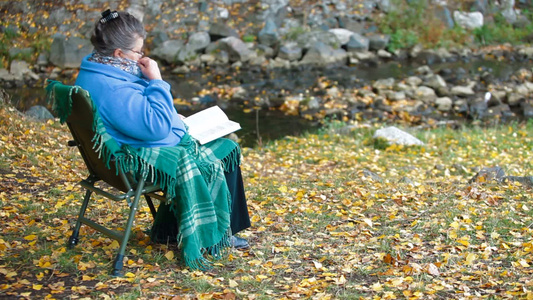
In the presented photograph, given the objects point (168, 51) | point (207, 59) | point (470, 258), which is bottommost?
point (207, 59)

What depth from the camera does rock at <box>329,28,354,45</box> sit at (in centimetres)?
1711

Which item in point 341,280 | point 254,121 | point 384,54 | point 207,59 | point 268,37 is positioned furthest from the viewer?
point 384,54

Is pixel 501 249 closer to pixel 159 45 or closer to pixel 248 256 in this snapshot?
pixel 248 256

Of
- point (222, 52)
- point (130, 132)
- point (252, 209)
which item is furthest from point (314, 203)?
point (222, 52)

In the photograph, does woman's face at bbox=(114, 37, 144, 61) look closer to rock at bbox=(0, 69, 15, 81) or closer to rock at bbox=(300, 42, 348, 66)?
rock at bbox=(0, 69, 15, 81)

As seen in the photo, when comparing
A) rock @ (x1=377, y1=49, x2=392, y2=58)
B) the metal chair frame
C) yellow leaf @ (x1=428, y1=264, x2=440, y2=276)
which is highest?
the metal chair frame

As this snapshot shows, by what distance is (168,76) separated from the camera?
48.6 feet

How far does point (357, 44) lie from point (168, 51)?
4.79m

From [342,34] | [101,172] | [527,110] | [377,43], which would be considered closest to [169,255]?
[101,172]

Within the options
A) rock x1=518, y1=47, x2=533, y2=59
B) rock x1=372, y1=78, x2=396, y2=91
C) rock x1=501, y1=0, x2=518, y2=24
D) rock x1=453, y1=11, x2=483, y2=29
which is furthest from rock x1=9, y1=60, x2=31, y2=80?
rock x1=501, y1=0, x2=518, y2=24

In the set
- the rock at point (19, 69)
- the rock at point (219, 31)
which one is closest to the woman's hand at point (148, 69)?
the rock at point (19, 69)

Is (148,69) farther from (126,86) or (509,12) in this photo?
(509,12)

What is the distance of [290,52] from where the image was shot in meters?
16.2

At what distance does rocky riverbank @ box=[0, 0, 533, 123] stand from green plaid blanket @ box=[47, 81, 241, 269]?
7611 mm
